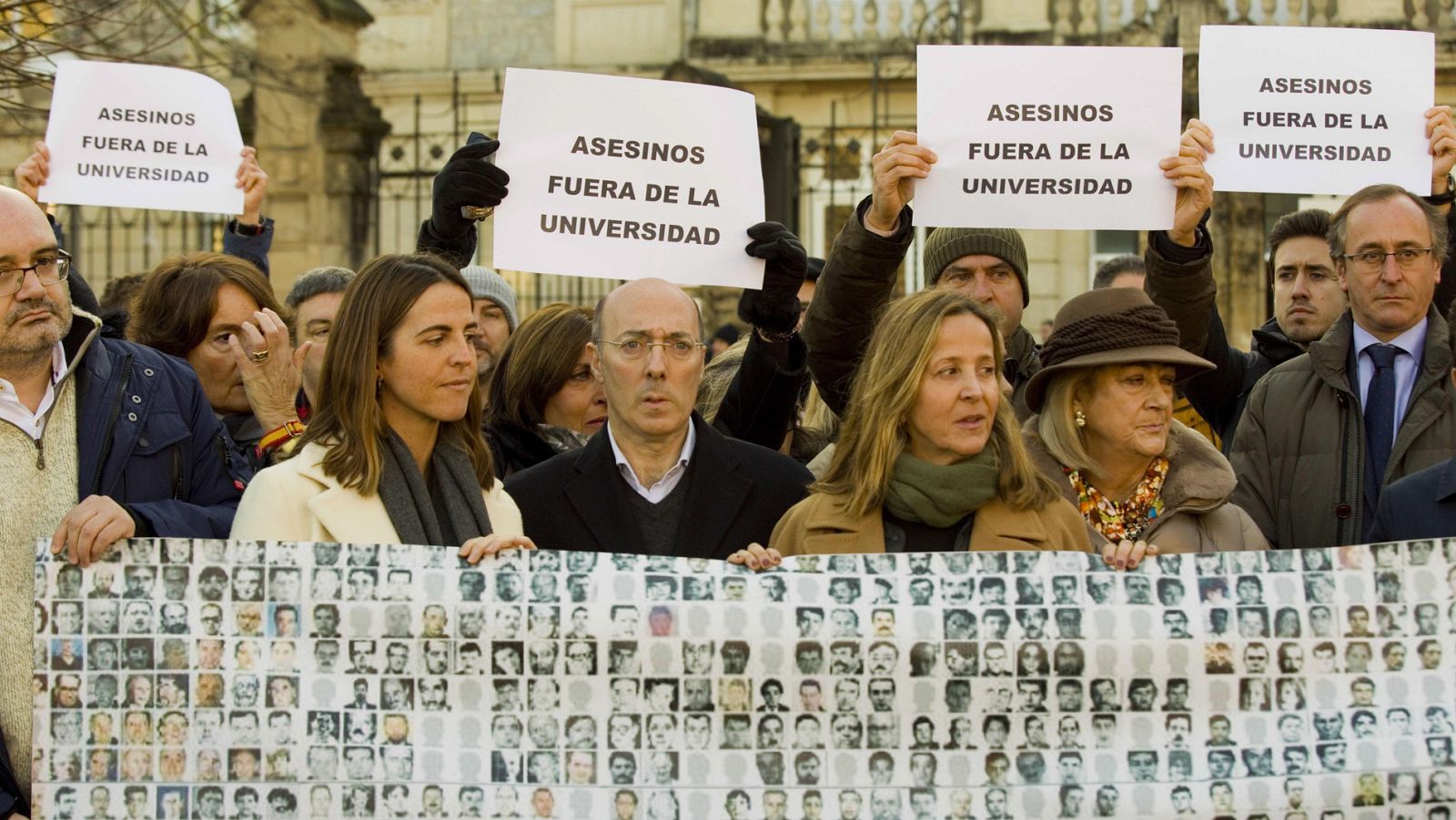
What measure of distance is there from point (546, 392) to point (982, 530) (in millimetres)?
1808

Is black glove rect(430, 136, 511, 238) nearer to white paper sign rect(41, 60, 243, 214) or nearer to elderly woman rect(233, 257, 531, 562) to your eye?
elderly woman rect(233, 257, 531, 562)

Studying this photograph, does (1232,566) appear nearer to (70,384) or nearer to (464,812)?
(464,812)

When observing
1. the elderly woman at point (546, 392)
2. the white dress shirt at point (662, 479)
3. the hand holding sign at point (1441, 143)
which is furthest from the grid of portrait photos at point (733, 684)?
the hand holding sign at point (1441, 143)

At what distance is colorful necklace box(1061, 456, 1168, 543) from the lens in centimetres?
446

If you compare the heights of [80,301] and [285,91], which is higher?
[285,91]

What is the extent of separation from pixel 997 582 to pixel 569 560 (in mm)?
888

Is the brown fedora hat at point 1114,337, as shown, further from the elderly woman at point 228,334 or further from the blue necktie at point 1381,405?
the elderly woman at point 228,334

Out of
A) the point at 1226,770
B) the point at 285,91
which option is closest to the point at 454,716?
the point at 1226,770

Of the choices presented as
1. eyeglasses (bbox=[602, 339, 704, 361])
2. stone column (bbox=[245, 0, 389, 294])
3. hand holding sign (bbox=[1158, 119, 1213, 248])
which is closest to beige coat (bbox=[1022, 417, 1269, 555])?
hand holding sign (bbox=[1158, 119, 1213, 248])

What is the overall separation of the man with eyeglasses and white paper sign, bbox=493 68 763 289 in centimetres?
151

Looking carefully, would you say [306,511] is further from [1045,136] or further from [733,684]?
[1045,136]

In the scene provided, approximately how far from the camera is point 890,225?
192 inches

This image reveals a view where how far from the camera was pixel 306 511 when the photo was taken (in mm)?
4059

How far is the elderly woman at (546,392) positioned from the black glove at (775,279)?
0.67 meters
